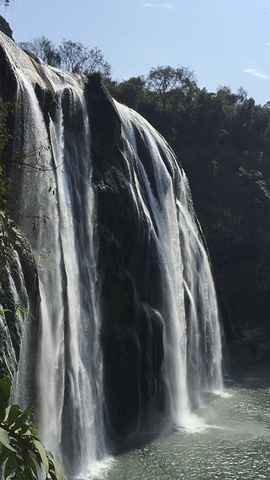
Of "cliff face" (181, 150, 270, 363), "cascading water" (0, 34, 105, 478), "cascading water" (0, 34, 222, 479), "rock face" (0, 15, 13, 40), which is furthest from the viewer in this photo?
"rock face" (0, 15, 13, 40)

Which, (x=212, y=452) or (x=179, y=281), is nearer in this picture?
(x=212, y=452)

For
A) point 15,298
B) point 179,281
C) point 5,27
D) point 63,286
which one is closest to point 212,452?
point 63,286

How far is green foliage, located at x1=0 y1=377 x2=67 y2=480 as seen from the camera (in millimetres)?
2805

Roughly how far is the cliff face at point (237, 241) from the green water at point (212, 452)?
11308 mm

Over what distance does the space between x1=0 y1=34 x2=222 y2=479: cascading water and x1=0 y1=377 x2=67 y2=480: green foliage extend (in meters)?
9.85

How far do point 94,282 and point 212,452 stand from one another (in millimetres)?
6204

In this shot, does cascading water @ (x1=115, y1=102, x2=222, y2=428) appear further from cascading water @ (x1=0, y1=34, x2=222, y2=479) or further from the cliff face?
the cliff face

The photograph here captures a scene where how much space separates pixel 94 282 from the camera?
18234 mm

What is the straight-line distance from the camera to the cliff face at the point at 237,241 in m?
33.5

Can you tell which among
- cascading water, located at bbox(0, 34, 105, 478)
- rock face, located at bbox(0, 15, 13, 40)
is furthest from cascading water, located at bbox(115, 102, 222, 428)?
rock face, located at bbox(0, 15, 13, 40)

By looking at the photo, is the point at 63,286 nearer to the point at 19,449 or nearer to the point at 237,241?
the point at 19,449

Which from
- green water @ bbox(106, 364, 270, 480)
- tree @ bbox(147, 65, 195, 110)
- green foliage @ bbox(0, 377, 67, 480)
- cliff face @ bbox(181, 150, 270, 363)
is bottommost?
green water @ bbox(106, 364, 270, 480)

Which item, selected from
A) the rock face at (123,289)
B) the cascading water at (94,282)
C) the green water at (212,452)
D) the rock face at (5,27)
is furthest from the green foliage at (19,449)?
the rock face at (5,27)

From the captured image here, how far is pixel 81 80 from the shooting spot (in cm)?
2177
